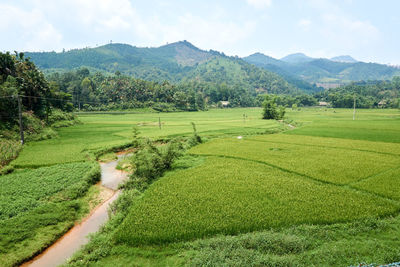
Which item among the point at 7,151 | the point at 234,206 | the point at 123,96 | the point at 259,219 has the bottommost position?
the point at 259,219

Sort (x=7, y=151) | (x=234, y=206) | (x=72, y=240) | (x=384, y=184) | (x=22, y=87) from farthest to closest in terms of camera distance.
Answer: (x=22, y=87) < (x=7, y=151) < (x=384, y=184) < (x=234, y=206) < (x=72, y=240)

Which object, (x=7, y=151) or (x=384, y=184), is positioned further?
(x=7, y=151)

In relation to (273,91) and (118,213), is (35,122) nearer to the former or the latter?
(118,213)

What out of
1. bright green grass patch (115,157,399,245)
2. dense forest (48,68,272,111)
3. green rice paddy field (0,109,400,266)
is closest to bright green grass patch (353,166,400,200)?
green rice paddy field (0,109,400,266)

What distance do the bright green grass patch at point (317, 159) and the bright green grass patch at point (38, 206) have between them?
35.7 feet

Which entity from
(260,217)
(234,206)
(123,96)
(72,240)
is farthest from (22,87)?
(123,96)

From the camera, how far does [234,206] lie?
34.7 feet

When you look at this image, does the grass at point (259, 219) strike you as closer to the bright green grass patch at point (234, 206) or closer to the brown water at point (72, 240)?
the bright green grass patch at point (234, 206)

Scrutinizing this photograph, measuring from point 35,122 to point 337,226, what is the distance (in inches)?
1378

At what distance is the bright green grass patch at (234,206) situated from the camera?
9.02 metres

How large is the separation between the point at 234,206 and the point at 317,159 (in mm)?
10988

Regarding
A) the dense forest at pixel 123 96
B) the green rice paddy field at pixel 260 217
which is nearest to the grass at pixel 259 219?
the green rice paddy field at pixel 260 217

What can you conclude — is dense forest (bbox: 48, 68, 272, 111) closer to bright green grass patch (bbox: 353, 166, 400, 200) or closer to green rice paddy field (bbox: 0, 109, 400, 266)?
green rice paddy field (bbox: 0, 109, 400, 266)

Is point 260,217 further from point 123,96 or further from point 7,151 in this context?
point 123,96
